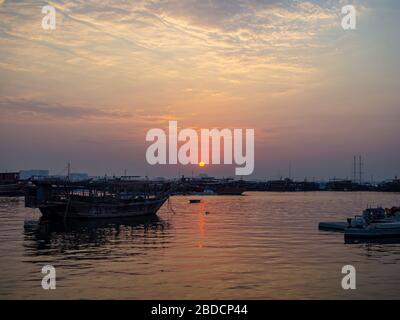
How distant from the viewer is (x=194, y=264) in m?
28.2

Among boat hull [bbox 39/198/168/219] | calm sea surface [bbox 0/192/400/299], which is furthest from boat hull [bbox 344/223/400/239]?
boat hull [bbox 39/198/168/219]

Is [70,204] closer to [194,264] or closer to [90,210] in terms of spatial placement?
[90,210]

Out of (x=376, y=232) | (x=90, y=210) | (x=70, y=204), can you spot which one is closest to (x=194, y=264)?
(x=376, y=232)

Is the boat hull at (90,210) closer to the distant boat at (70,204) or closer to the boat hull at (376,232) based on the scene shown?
the distant boat at (70,204)

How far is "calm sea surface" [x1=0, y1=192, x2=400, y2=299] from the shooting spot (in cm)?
2134

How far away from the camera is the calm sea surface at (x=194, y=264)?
21.3 m

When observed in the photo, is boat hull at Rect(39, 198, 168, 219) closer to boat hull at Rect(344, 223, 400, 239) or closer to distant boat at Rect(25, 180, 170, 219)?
distant boat at Rect(25, 180, 170, 219)

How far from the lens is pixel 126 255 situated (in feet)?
104

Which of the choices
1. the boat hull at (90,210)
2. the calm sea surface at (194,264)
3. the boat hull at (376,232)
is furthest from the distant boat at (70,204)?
the boat hull at (376,232)

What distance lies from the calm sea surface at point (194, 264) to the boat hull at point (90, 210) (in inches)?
481

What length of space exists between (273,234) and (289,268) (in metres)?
17.8

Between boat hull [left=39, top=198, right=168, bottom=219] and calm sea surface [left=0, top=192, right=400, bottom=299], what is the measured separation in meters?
12.2
